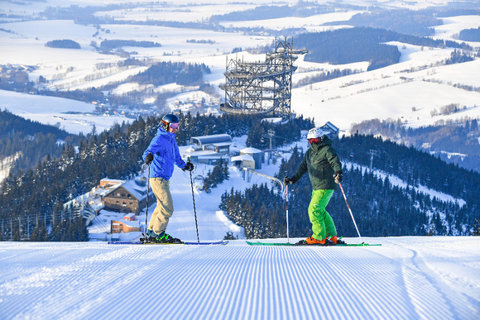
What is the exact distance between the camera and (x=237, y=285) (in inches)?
212

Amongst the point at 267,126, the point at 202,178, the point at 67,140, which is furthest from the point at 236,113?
the point at 67,140

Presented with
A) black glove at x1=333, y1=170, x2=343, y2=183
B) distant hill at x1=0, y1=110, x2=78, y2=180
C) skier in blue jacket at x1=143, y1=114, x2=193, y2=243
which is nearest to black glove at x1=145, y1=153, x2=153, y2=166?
skier in blue jacket at x1=143, y1=114, x2=193, y2=243

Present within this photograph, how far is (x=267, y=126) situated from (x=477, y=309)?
48.1 metres

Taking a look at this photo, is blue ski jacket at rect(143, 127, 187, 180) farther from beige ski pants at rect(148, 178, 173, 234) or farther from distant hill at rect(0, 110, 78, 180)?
distant hill at rect(0, 110, 78, 180)

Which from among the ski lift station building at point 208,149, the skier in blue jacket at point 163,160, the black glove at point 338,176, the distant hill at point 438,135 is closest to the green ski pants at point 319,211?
the black glove at point 338,176

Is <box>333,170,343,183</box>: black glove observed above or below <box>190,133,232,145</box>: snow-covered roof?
above

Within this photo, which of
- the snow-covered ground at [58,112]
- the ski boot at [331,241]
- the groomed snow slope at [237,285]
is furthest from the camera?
the snow-covered ground at [58,112]

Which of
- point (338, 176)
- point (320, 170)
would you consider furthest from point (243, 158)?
point (338, 176)

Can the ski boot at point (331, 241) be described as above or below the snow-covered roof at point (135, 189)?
above

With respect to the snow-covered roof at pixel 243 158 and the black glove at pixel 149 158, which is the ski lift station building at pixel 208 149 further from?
the black glove at pixel 149 158

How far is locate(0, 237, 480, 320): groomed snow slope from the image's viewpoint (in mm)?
4531

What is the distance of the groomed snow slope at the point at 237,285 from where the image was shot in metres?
4.53

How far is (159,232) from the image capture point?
9180mm

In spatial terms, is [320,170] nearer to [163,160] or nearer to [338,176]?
[338,176]
